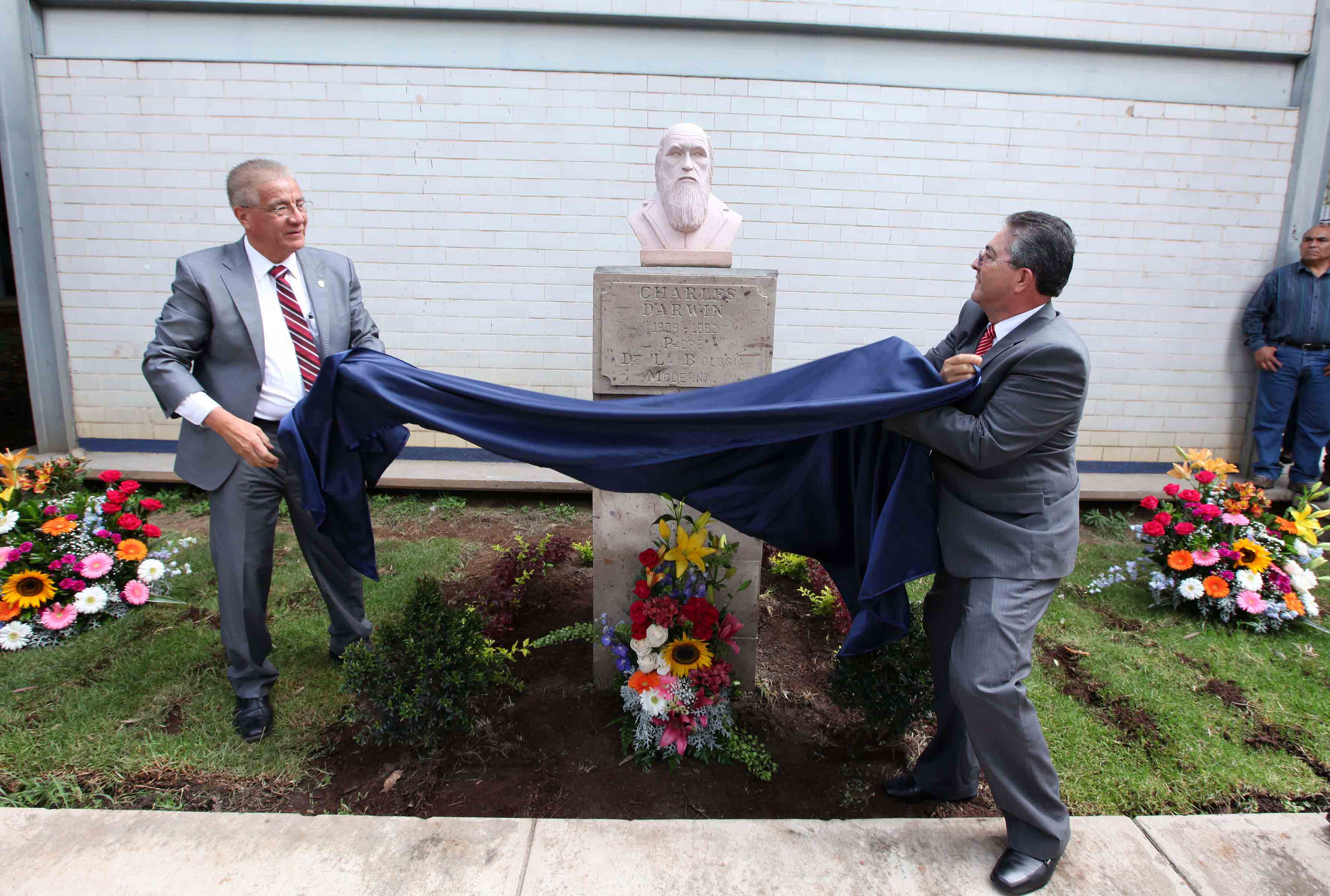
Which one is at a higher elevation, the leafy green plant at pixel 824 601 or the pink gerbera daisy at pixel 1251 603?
the pink gerbera daisy at pixel 1251 603

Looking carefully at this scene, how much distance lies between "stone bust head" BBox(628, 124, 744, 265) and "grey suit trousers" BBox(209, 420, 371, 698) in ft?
6.01

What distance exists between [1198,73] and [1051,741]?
5.41 m

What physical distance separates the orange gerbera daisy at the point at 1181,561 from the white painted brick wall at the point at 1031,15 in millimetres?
3806

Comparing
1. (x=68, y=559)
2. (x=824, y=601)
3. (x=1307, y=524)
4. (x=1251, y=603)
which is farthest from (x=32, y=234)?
(x=1307, y=524)

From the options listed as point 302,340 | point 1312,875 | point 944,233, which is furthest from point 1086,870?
point 944,233

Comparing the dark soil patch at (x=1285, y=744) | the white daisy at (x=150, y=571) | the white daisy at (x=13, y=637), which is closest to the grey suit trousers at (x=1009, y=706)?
the dark soil patch at (x=1285, y=744)

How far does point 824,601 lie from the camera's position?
431cm

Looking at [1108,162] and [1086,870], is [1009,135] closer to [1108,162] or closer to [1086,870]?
[1108,162]

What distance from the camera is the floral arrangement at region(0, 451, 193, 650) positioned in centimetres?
383

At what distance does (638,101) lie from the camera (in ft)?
18.8

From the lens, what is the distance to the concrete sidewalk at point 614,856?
2.38 m

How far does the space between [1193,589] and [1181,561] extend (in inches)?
6.2

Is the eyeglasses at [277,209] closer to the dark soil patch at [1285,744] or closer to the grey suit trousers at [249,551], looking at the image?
the grey suit trousers at [249,551]

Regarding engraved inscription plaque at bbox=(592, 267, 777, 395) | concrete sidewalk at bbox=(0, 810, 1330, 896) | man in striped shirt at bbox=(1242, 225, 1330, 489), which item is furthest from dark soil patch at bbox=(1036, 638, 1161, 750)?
man in striped shirt at bbox=(1242, 225, 1330, 489)
